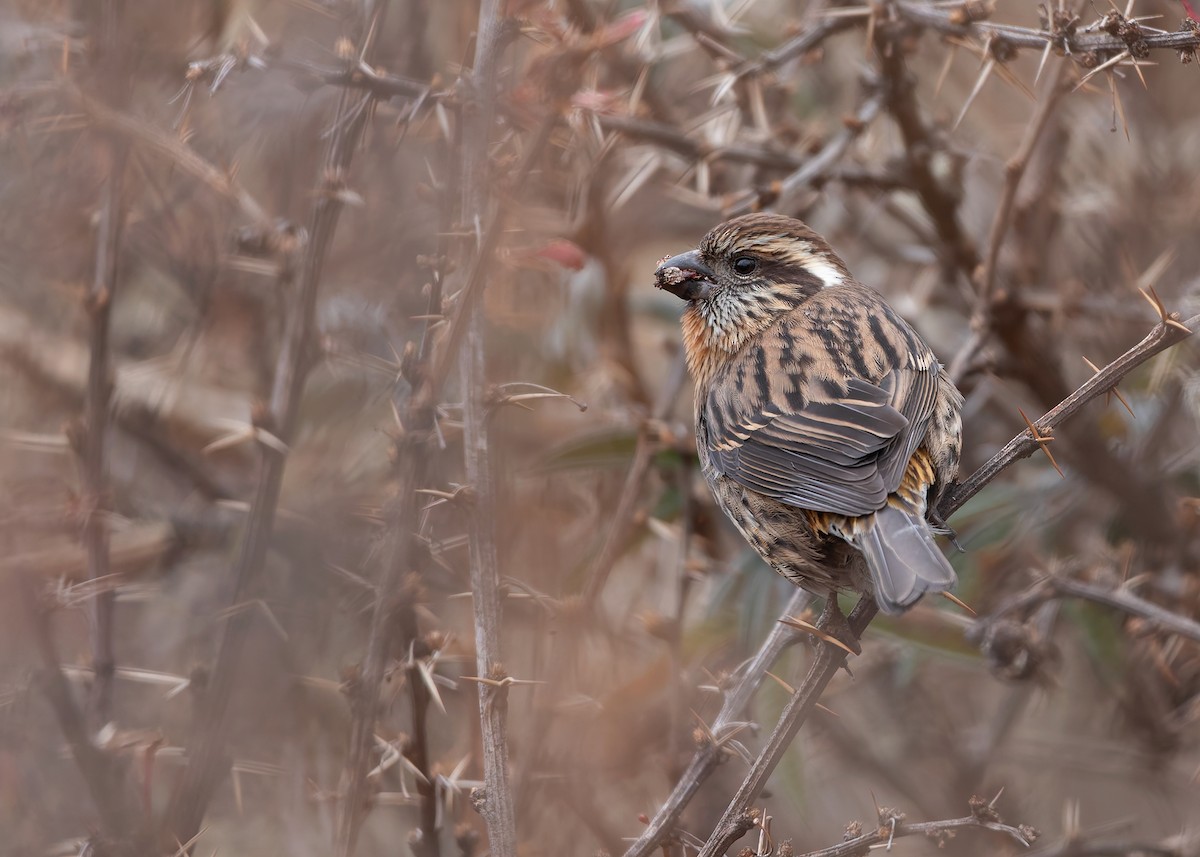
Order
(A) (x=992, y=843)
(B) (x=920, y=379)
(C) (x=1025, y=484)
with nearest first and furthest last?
(B) (x=920, y=379) → (A) (x=992, y=843) → (C) (x=1025, y=484)

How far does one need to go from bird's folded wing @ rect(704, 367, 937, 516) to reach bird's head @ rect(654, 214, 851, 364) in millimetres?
443

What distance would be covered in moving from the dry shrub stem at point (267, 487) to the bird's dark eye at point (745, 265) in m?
1.41

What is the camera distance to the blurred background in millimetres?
3174

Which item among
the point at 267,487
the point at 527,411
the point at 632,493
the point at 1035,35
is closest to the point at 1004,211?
the point at 1035,35

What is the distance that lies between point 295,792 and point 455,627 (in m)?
0.78

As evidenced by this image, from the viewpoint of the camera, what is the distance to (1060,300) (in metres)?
4.74

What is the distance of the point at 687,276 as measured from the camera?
4.16 meters

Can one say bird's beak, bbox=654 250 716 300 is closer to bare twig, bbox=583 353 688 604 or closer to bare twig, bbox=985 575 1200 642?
bare twig, bbox=583 353 688 604

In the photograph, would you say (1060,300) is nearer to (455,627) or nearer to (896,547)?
(896,547)

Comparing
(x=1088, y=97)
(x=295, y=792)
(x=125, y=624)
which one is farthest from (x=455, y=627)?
(x=1088, y=97)

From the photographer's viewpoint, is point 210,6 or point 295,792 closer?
point 295,792

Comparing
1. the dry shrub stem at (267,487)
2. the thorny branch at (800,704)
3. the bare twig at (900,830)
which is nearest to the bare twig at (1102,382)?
the thorny branch at (800,704)

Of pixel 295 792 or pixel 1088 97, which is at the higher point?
pixel 1088 97

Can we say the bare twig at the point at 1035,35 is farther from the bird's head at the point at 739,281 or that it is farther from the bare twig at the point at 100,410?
the bare twig at the point at 100,410
